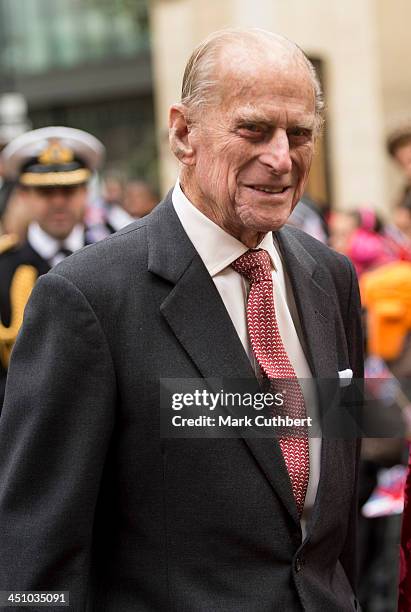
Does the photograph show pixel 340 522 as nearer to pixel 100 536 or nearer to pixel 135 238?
pixel 100 536

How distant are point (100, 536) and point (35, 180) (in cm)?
369

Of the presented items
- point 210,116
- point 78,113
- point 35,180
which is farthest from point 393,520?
point 78,113

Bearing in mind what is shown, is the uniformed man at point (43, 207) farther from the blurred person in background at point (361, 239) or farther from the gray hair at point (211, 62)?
the gray hair at point (211, 62)

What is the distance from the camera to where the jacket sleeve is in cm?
280

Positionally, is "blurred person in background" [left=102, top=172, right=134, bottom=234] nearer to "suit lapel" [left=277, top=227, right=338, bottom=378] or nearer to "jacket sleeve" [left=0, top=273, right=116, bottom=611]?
"suit lapel" [left=277, top=227, right=338, bottom=378]

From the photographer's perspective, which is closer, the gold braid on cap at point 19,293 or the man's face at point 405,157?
the gold braid on cap at point 19,293

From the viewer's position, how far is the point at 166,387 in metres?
2.83

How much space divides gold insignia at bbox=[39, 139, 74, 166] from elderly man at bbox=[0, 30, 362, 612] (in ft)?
12.2

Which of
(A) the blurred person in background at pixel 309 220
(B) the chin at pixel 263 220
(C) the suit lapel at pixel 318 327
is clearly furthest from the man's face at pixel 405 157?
(B) the chin at pixel 263 220

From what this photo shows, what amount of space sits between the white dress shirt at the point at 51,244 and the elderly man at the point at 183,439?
2.94m

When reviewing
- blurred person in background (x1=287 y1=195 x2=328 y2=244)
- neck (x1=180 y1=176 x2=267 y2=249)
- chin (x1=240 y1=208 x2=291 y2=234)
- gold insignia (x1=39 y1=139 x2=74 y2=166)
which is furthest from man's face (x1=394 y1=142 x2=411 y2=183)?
chin (x1=240 y1=208 x2=291 y2=234)

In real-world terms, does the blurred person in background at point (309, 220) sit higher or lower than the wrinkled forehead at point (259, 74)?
lower

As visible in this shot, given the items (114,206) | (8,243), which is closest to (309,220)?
(8,243)

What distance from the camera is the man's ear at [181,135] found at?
9.58 ft
